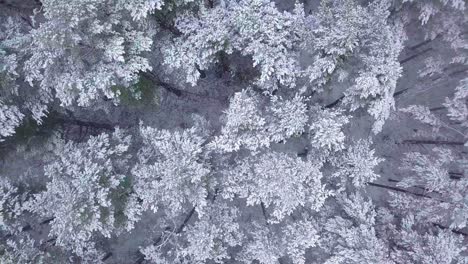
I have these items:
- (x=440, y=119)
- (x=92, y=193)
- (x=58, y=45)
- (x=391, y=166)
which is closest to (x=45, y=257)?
(x=92, y=193)

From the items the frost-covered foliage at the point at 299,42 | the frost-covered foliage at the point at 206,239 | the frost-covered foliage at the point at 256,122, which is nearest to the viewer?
the frost-covered foliage at the point at 299,42

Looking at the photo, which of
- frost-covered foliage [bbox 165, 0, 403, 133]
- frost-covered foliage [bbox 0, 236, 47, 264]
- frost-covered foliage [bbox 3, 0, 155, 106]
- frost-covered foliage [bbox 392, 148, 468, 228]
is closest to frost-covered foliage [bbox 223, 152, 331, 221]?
frost-covered foliage [bbox 165, 0, 403, 133]

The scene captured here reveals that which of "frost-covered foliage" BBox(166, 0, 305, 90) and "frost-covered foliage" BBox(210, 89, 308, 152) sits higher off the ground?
"frost-covered foliage" BBox(166, 0, 305, 90)

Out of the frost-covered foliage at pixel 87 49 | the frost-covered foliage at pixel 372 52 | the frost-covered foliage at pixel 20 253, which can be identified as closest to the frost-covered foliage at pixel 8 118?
the frost-covered foliage at pixel 87 49

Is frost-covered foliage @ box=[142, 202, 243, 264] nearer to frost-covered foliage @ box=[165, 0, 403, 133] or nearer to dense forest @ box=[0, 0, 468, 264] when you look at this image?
dense forest @ box=[0, 0, 468, 264]

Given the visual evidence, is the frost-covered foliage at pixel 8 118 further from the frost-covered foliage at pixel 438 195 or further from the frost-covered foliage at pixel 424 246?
the frost-covered foliage at pixel 438 195

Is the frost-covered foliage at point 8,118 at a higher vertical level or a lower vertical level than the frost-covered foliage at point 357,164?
higher

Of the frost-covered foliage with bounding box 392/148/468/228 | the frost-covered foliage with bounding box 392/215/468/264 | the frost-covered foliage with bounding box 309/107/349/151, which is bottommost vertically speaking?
the frost-covered foliage with bounding box 392/215/468/264
